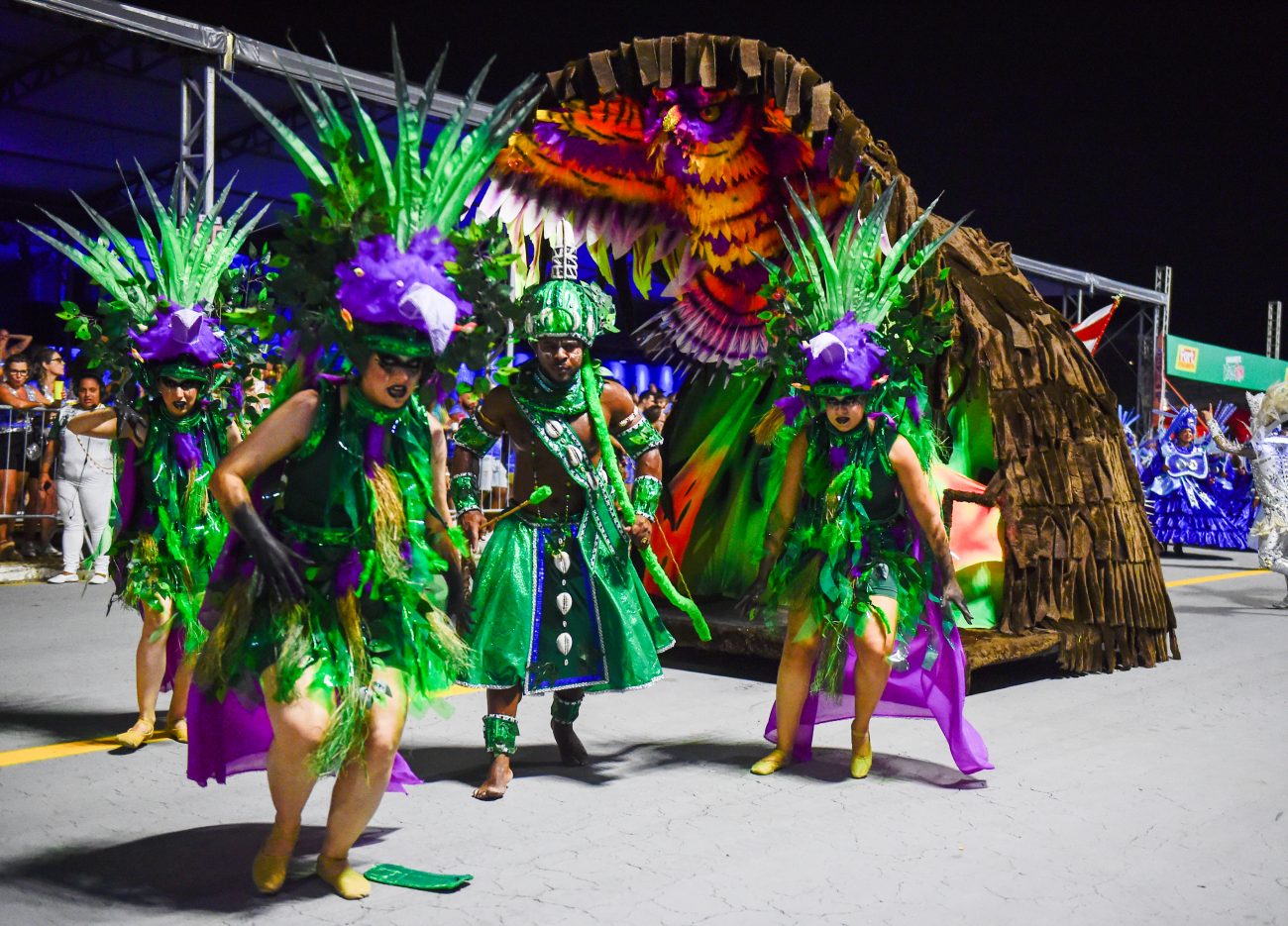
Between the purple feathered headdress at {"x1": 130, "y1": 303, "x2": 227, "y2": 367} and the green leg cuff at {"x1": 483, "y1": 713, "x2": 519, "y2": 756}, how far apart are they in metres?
1.86

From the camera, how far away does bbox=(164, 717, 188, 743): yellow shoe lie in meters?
5.10

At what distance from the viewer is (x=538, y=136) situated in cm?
671

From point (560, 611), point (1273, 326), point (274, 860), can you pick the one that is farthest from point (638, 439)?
point (1273, 326)

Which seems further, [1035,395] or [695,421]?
[695,421]

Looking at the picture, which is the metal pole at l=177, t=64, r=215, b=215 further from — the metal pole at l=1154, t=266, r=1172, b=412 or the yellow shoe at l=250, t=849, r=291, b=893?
the metal pole at l=1154, t=266, r=1172, b=412

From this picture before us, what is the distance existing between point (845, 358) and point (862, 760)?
152 centimetres

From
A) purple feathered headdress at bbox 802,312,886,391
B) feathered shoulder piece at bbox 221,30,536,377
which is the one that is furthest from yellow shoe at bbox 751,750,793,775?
feathered shoulder piece at bbox 221,30,536,377

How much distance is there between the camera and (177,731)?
16.8 ft

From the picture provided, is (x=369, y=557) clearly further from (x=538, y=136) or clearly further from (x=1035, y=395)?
(x=1035, y=395)

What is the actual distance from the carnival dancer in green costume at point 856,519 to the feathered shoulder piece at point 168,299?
7.12 ft

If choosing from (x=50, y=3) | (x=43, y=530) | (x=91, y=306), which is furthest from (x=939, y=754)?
(x=91, y=306)

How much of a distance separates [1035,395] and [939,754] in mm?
2727

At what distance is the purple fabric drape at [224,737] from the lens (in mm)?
3535

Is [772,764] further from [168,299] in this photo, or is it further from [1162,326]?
[1162,326]
